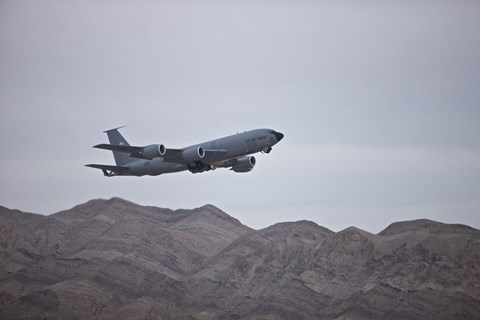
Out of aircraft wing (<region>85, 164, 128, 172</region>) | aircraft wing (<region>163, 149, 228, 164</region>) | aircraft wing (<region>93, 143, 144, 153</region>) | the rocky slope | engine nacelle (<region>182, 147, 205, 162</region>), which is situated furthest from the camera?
the rocky slope

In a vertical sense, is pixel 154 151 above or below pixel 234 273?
above

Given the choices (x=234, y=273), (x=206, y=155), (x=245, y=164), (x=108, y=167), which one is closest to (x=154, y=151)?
(x=206, y=155)

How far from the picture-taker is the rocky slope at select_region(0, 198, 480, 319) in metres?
130

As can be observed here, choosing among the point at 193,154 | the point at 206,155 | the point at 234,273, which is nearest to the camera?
the point at 193,154

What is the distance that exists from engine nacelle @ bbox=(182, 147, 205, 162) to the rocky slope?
3191cm

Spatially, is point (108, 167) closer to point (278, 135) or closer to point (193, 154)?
point (193, 154)

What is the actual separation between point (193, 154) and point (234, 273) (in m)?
43.4

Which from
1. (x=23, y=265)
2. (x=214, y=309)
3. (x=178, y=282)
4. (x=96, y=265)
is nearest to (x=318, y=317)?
(x=214, y=309)

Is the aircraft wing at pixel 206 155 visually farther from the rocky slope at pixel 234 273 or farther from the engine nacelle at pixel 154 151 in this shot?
the rocky slope at pixel 234 273

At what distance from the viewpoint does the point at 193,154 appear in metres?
105

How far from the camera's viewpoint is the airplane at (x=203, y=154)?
4072 inches

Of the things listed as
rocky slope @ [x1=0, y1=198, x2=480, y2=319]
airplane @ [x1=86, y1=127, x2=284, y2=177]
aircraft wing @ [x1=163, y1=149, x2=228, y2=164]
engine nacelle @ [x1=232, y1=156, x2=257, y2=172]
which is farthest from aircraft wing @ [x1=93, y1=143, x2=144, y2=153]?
rocky slope @ [x1=0, y1=198, x2=480, y2=319]

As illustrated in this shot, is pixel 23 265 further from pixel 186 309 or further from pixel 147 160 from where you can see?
pixel 147 160

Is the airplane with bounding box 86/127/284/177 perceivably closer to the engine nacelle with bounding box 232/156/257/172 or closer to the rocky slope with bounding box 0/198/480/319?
the engine nacelle with bounding box 232/156/257/172
